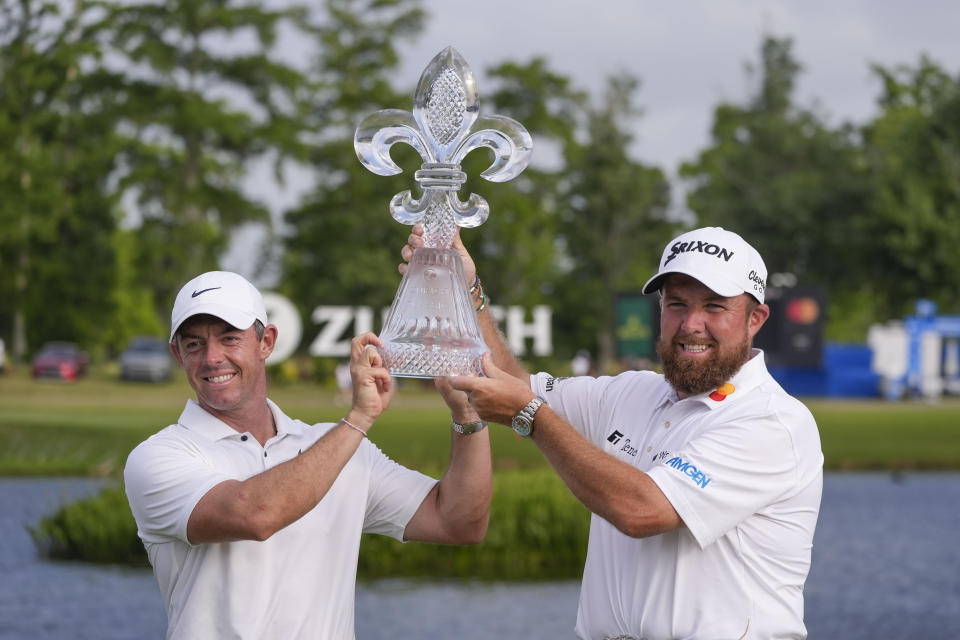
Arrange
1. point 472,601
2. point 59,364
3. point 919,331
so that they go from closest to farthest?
point 472,601, point 59,364, point 919,331

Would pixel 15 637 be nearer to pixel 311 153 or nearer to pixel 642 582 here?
pixel 642 582

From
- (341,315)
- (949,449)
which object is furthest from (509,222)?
(949,449)

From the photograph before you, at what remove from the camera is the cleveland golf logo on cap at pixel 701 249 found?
3.77 meters

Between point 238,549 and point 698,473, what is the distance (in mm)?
1268

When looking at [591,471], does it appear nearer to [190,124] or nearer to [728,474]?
[728,474]

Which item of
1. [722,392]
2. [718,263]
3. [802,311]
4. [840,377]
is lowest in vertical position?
[840,377]

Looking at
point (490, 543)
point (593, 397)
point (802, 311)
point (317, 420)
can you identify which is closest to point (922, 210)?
point (802, 311)

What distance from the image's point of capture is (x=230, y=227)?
4403 centimetres

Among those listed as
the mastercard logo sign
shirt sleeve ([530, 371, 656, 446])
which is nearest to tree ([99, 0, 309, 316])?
the mastercard logo sign

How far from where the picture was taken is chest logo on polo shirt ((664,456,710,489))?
11.9ft

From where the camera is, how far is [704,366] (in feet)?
12.5

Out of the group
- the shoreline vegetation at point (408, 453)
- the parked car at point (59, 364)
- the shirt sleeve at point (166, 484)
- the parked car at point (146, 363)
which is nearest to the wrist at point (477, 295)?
the shirt sleeve at point (166, 484)

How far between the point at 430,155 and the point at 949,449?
28.8 metres

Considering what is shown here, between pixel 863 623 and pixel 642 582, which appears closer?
pixel 642 582
